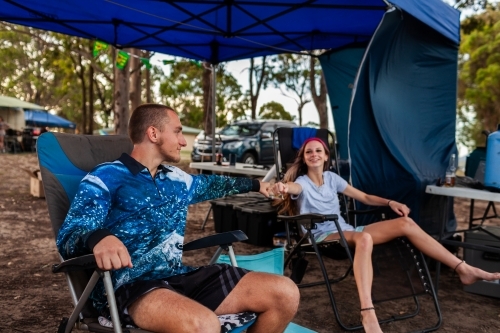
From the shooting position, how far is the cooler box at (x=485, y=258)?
12.1 ft

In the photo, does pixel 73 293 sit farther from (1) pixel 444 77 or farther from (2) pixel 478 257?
(1) pixel 444 77

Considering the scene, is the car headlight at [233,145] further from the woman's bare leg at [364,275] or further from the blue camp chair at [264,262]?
Result: the blue camp chair at [264,262]

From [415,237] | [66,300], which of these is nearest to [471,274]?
[415,237]

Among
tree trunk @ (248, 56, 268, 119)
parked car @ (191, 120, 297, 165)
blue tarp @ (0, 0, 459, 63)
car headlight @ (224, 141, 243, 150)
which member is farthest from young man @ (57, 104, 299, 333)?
tree trunk @ (248, 56, 268, 119)

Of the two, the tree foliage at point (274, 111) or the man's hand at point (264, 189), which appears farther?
the tree foliage at point (274, 111)

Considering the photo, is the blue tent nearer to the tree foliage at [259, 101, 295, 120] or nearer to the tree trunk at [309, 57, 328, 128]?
the tree trunk at [309, 57, 328, 128]

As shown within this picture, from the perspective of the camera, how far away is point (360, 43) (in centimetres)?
617

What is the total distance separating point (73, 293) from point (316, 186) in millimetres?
2051

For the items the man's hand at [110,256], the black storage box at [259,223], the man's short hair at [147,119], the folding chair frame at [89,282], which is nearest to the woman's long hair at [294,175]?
the black storage box at [259,223]

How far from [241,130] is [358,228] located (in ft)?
33.0

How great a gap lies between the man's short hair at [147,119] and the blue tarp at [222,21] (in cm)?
304

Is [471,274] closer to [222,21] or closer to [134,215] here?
[134,215]

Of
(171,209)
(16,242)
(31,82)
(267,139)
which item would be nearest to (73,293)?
(171,209)

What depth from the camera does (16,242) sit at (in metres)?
4.86
